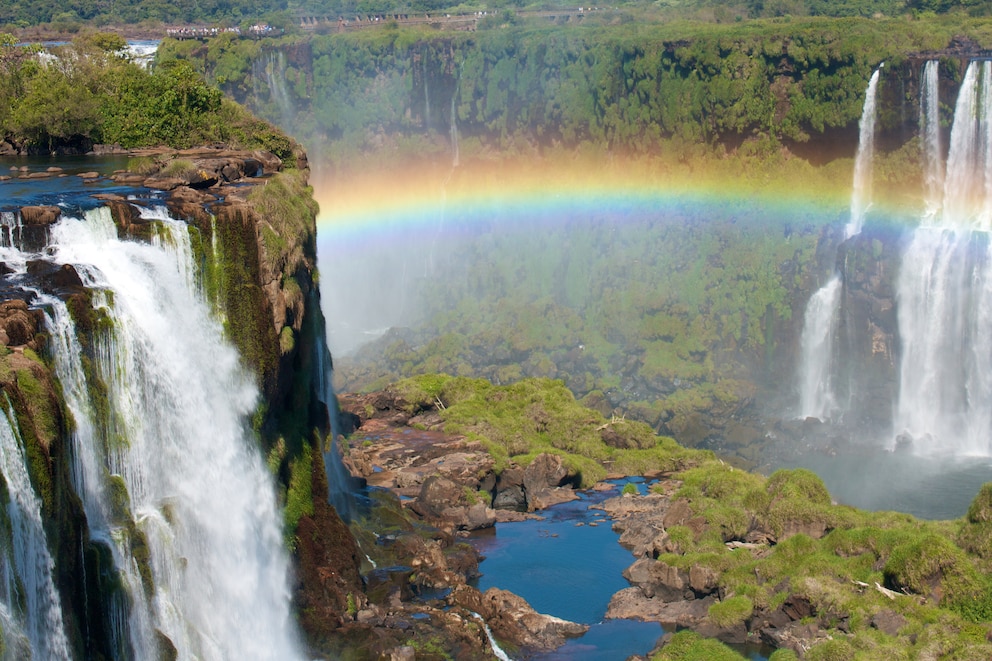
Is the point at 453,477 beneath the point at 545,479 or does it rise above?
above

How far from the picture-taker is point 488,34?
314 feet

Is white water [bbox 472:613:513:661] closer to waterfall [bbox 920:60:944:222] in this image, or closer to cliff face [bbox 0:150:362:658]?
cliff face [bbox 0:150:362:658]

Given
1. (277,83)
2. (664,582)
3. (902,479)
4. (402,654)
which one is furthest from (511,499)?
(277,83)

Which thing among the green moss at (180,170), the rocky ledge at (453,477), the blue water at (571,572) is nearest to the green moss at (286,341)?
the green moss at (180,170)

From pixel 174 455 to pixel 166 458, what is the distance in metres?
0.31

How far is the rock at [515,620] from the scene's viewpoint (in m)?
37.8

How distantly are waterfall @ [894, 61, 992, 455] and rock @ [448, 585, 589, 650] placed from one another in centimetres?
2874

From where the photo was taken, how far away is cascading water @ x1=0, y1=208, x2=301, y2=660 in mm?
30188

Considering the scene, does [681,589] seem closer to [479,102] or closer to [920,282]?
[920,282]

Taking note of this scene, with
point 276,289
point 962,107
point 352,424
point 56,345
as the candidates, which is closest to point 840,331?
point 962,107

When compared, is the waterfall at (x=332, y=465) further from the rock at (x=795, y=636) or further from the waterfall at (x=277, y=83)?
the waterfall at (x=277, y=83)

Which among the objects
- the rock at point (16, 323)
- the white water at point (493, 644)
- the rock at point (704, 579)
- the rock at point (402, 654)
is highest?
the rock at point (16, 323)

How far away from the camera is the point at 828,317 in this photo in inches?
2815

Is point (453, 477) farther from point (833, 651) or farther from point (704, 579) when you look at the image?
point (833, 651)
